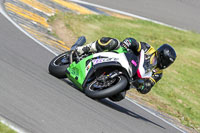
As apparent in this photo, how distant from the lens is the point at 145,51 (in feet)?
24.2

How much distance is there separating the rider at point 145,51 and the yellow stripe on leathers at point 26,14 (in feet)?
18.1

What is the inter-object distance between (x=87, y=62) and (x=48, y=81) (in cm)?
82

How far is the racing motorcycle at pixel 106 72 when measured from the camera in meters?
6.80

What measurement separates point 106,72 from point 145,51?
34.2 inches

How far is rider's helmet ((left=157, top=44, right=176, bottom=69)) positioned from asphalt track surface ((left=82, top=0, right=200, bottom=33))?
12.3 m

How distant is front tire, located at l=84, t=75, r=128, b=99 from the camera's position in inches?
258

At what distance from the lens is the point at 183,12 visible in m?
20.8

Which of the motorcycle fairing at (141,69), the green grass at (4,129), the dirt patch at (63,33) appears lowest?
the dirt patch at (63,33)

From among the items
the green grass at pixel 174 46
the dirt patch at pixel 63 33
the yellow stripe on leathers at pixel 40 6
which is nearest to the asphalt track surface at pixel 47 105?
the green grass at pixel 174 46

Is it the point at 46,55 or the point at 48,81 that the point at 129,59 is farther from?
the point at 46,55

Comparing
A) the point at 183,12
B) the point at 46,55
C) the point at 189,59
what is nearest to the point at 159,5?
the point at 183,12

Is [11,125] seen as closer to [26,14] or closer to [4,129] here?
[4,129]

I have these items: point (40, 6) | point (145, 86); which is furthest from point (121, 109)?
point (40, 6)

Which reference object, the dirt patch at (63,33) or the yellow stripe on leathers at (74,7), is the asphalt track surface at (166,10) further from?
the dirt patch at (63,33)
